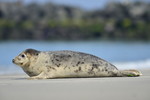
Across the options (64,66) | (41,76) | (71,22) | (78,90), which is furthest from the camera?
(71,22)

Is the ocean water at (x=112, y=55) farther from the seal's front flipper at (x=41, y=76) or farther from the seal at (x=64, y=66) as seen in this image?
the seal's front flipper at (x=41, y=76)

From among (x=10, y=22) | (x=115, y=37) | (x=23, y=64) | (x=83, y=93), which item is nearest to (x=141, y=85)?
(x=83, y=93)

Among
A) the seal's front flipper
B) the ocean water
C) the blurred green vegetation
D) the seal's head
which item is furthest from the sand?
the blurred green vegetation

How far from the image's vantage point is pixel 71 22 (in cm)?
6191

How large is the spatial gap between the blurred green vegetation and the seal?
140 feet

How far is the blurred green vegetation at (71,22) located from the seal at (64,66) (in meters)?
42.7

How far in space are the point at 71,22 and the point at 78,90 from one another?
181ft

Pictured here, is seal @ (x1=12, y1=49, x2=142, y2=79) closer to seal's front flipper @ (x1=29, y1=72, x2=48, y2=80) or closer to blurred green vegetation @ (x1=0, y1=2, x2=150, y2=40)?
seal's front flipper @ (x1=29, y1=72, x2=48, y2=80)

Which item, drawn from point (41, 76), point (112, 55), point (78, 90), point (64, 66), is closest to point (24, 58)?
point (41, 76)

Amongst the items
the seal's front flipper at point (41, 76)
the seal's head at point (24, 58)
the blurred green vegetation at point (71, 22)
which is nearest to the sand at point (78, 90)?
the seal's front flipper at point (41, 76)

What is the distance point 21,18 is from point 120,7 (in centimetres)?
1240

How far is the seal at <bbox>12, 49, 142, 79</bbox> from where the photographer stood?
8.69 m

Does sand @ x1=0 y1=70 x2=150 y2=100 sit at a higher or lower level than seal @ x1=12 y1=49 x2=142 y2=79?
lower

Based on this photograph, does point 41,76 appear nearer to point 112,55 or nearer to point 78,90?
point 78,90
